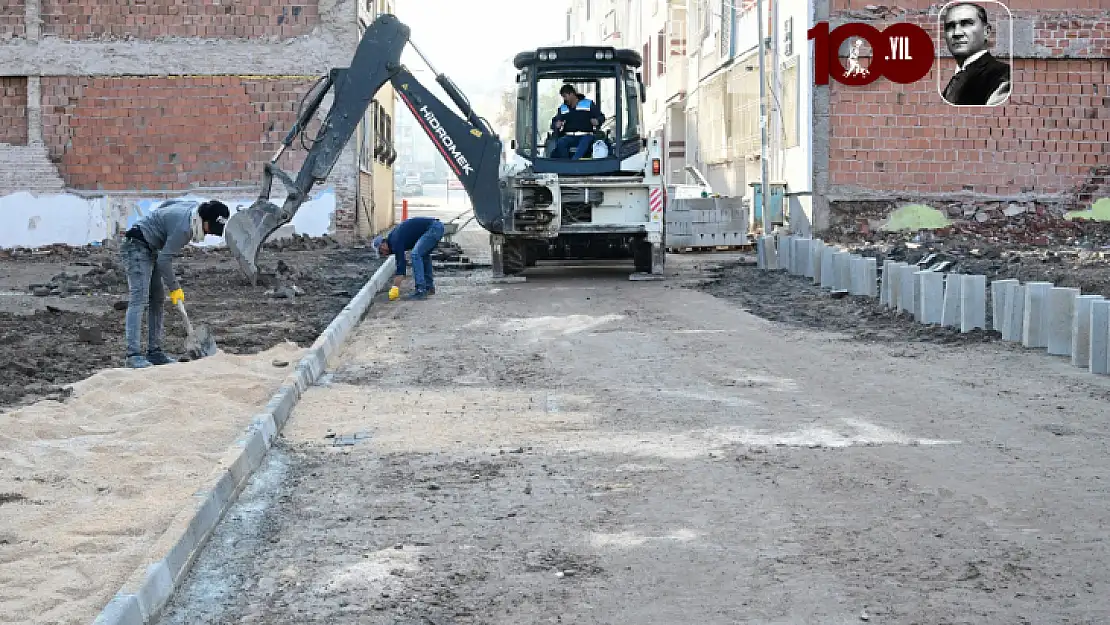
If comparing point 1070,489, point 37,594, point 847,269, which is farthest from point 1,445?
point 847,269

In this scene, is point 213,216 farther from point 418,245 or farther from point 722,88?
point 722,88

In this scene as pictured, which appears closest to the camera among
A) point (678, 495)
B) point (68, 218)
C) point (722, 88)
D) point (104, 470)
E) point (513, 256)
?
point (678, 495)

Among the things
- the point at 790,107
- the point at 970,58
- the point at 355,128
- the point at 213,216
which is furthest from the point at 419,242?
the point at 970,58

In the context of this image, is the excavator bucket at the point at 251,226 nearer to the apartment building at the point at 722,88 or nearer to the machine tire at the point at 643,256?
the machine tire at the point at 643,256

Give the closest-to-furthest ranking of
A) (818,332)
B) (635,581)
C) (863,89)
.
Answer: (635,581) < (818,332) < (863,89)

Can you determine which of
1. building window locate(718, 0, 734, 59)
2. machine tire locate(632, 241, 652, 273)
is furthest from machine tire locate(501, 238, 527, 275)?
building window locate(718, 0, 734, 59)

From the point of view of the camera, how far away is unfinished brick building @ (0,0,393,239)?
26.4m

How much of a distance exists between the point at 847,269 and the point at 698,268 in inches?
209

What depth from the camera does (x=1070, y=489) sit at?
6.25 metres

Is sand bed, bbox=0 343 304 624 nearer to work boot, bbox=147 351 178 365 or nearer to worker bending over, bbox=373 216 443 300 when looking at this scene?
work boot, bbox=147 351 178 365

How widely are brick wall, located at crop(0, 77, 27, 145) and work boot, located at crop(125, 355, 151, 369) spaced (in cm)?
1823

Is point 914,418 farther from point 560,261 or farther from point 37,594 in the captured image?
point 560,261

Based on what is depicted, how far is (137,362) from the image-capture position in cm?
1025

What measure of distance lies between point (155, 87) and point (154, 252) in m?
17.2
